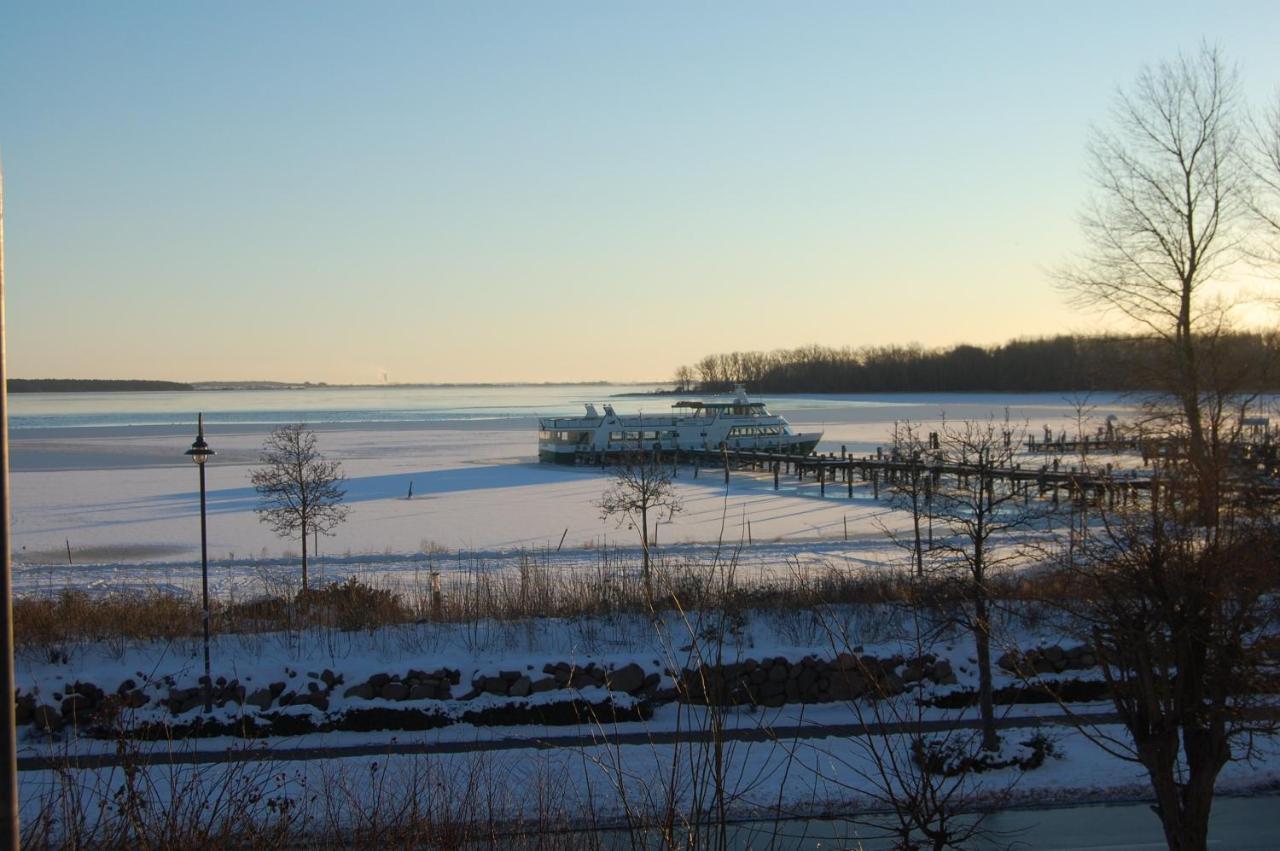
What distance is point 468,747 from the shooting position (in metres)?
13.2

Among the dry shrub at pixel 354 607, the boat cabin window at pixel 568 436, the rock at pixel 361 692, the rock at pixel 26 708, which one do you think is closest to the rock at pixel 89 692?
the rock at pixel 26 708

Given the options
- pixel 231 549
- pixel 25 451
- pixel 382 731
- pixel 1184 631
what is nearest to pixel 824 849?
pixel 1184 631

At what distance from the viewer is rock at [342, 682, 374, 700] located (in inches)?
563

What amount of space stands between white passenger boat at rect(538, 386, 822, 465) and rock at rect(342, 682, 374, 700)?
46.8 meters

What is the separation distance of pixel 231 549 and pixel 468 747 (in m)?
18.1

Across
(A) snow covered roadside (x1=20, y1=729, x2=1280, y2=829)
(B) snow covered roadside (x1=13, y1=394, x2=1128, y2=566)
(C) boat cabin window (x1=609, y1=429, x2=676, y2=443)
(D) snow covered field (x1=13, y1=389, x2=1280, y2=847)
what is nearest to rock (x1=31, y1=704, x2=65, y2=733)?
(D) snow covered field (x1=13, y1=389, x2=1280, y2=847)

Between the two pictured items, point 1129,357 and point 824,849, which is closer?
point 824,849

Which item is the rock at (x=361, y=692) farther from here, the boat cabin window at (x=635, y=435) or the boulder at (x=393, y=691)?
the boat cabin window at (x=635, y=435)

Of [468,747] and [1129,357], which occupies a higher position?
[1129,357]

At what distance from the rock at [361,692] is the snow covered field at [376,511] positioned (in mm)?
5496

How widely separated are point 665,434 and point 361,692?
52.0m

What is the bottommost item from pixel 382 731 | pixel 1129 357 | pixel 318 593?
pixel 382 731

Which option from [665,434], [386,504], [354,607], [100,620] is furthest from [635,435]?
[100,620]

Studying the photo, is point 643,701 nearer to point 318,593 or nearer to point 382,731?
point 382,731
